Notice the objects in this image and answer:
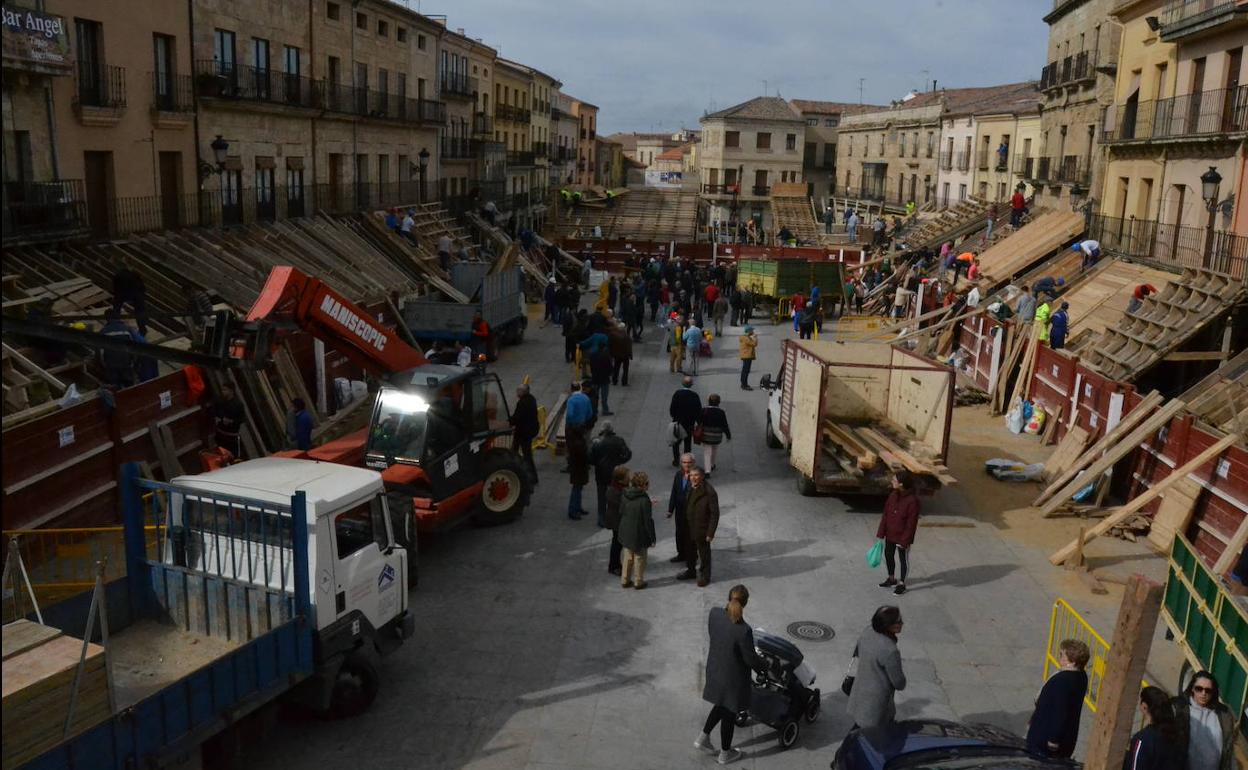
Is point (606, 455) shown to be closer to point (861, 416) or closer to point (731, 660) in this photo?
point (861, 416)

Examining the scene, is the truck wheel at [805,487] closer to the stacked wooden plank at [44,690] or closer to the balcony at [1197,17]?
the stacked wooden plank at [44,690]

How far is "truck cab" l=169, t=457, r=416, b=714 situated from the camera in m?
8.48

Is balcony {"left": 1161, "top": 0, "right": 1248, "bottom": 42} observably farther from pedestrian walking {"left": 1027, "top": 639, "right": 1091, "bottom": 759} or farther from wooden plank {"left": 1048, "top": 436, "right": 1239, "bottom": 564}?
pedestrian walking {"left": 1027, "top": 639, "right": 1091, "bottom": 759}

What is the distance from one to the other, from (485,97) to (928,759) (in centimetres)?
5194

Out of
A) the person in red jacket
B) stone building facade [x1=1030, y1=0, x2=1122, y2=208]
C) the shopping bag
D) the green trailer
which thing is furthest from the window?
stone building facade [x1=1030, y1=0, x2=1122, y2=208]

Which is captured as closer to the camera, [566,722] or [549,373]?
[566,722]

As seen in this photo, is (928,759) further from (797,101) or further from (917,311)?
(797,101)

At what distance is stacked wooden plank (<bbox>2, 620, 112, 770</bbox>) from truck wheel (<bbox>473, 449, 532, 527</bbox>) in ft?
24.4

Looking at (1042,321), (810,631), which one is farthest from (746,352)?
(810,631)

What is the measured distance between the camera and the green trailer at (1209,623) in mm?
8195

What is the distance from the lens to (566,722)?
9.35 meters

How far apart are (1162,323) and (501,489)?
14.0 metres

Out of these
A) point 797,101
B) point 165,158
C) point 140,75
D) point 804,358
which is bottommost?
point 804,358

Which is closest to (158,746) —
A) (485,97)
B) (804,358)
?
(804,358)
